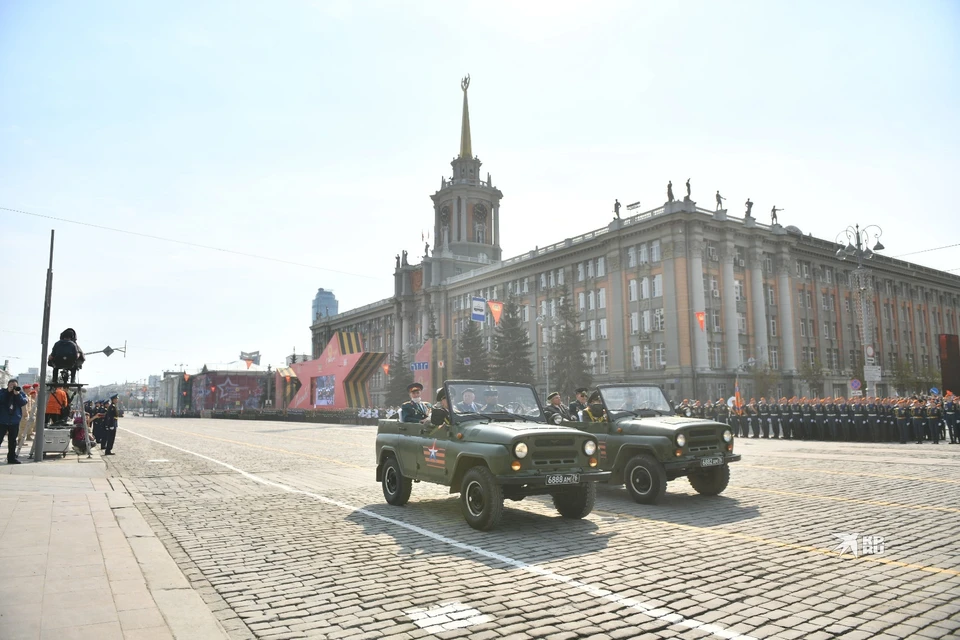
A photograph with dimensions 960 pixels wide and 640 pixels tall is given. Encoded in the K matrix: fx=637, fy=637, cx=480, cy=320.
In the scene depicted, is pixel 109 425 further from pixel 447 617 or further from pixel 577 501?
pixel 447 617

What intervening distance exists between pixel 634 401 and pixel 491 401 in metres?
3.45

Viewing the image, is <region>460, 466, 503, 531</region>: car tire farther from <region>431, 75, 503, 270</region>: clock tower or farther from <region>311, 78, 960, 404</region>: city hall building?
<region>431, 75, 503, 270</region>: clock tower

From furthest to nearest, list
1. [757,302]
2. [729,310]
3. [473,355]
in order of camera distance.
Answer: [473,355]
[757,302]
[729,310]

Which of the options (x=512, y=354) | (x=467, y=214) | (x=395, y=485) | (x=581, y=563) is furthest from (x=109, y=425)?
(x=467, y=214)

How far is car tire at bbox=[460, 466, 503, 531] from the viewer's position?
327 inches

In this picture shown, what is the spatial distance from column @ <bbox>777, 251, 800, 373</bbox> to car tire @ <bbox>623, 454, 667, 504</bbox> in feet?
187

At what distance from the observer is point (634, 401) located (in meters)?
12.0

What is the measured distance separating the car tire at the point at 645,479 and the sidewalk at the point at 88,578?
7.14 metres

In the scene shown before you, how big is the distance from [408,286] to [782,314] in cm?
5662

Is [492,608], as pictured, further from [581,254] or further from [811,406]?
[581,254]

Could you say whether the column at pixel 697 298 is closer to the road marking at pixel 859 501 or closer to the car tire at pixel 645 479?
the road marking at pixel 859 501

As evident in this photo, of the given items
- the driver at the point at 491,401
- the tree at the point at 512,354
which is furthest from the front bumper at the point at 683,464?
the tree at the point at 512,354

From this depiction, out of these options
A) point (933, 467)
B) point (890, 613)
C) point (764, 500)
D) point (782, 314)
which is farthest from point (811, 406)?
point (782, 314)

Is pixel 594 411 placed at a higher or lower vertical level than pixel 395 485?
higher
